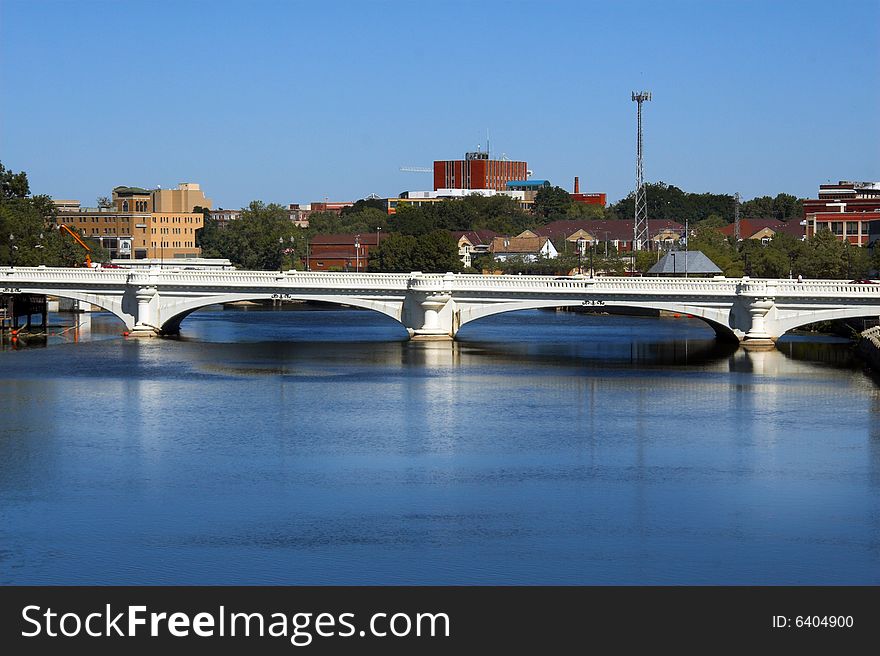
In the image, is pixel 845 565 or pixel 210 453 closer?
pixel 845 565

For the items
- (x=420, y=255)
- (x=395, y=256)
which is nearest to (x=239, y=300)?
(x=420, y=255)

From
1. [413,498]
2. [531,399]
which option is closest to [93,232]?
[531,399]

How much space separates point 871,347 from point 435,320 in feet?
67.4

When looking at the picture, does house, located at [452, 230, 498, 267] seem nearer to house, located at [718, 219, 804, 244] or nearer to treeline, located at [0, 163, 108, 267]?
house, located at [718, 219, 804, 244]

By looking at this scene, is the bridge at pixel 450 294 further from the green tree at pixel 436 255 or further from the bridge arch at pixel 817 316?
the green tree at pixel 436 255

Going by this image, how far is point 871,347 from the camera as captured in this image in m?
63.2

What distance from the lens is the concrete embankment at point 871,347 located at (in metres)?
60.6

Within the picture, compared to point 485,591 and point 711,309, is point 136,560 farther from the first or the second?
point 711,309

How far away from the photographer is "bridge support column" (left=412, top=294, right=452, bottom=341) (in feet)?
236

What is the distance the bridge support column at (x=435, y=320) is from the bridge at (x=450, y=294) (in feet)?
0.16

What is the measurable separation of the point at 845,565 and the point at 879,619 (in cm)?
309

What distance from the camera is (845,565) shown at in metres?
28.6

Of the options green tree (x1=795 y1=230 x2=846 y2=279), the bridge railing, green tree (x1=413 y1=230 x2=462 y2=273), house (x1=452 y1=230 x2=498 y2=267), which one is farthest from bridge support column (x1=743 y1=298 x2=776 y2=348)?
house (x1=452 y1=230 x2=498 y2=267)

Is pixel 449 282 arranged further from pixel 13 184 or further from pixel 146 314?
pixel 13 184
